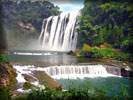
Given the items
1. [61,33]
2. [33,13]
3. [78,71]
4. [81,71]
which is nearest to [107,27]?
[61,33]

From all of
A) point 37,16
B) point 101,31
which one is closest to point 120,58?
point 101,31

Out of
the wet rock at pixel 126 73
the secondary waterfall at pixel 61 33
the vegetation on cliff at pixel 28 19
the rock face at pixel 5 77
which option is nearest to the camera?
the rock face at pixel 5 77

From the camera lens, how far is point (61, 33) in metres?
28.2

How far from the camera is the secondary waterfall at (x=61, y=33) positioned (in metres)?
25.4

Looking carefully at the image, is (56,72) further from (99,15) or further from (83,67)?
(99,15)

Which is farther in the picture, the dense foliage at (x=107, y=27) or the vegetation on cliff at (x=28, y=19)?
the vegetation on cliff at (x=28, y=19)

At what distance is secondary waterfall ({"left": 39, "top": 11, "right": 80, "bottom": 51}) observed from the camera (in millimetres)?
25375

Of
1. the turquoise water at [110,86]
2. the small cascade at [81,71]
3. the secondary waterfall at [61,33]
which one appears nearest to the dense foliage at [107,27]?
the secondary waterfall at [61,33]

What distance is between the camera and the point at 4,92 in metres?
2.62

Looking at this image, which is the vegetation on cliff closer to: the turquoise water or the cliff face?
the cliff face

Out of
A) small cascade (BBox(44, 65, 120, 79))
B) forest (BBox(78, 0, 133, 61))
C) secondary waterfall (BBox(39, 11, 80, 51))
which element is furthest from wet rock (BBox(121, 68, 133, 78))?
secondary waterfall (BBox(39, 11, 80, 51))

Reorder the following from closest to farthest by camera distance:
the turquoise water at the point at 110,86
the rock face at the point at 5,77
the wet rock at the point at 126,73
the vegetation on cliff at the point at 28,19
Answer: the turquoise water at the point at 110,86 → the rock face at the point at 5,77 → the wet rock at the point at 126,73 → the vegetation on cliff at the point at 28,19

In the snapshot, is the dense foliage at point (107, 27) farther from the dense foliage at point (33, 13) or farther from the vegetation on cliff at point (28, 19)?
the vegetation on cliff at point (28, 19)

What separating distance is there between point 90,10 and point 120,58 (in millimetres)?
15896
